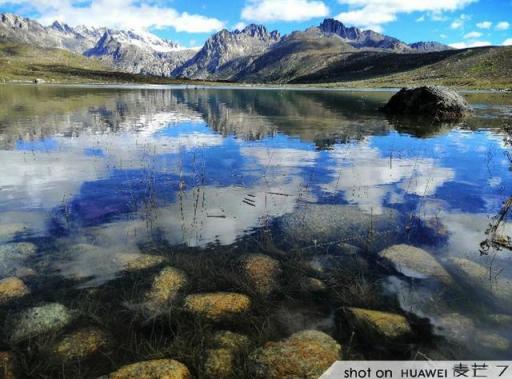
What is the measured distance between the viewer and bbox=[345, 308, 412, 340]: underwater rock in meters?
7.76

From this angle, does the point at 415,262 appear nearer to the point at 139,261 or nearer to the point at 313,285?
the point at 313,285

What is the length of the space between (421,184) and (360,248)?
731 centimetres

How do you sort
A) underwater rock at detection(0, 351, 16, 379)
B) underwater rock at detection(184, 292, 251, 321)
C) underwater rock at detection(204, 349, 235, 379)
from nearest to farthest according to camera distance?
underwater rock at detection(0, 351, 16, 379) < underwater rock at detection(204, 349, 235, 379) < underwater rock at detection(184, 292, 251, 321)

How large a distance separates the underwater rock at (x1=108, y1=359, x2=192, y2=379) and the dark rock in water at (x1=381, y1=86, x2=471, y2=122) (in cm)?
4291

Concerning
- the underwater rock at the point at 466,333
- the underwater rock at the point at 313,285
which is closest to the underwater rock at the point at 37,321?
the underwater rock at the point at 313,285

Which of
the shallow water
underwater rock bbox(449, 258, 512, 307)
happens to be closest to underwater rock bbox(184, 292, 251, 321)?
the shallow water

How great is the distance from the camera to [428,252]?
11031 millimetres

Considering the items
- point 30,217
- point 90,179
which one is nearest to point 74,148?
point 90,179

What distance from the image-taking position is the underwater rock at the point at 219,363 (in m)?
6.77

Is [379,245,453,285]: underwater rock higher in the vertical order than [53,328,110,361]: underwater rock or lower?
higher

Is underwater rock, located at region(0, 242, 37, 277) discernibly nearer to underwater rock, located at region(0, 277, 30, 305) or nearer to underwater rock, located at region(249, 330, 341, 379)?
underwater rock, located at region(0, 277, 30, 305)

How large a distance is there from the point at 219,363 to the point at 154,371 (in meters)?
1.03

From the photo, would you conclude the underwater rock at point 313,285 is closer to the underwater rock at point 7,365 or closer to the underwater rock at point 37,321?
the underwater rock at point 37,321

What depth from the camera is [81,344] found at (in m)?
7.36
